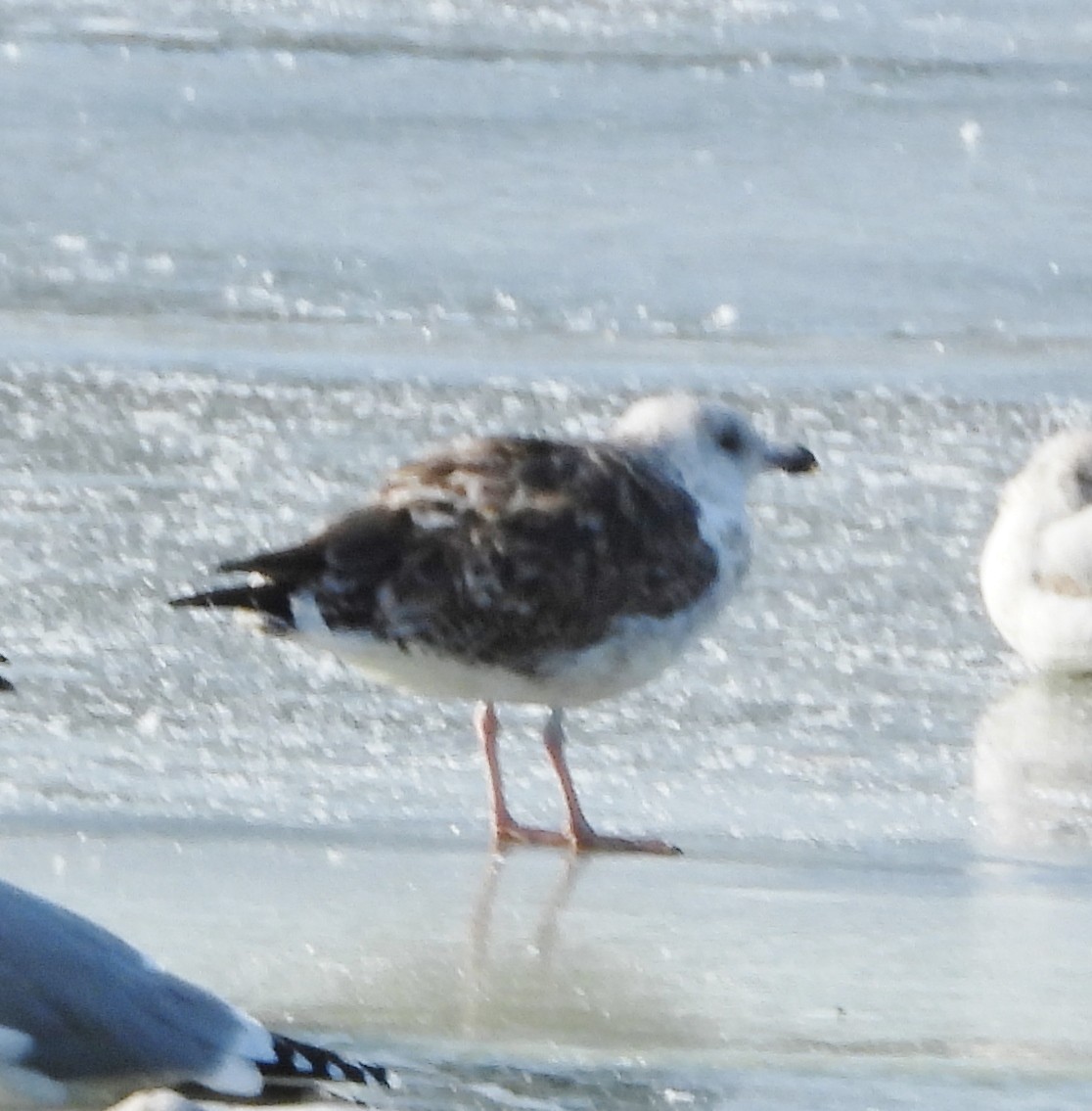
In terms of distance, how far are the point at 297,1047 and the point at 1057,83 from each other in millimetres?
9522

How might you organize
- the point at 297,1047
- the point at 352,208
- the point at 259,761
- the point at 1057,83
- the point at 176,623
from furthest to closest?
the point at 1057,83 < the point at 352,208 < the point at 176,623 < the point at 259,761 < the point at 297,1047

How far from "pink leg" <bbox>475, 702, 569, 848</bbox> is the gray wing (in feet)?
5.24

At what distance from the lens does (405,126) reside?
11.5 m

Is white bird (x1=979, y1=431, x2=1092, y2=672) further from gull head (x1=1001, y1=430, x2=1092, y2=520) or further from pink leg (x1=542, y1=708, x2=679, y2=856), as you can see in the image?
pink leg (x1=542, y1=708, x2=679, y2=856)

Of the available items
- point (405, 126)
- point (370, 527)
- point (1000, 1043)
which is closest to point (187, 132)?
point (405, 126)

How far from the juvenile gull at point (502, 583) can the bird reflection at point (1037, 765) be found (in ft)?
2.00

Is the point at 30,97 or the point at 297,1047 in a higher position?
the point at 30,97

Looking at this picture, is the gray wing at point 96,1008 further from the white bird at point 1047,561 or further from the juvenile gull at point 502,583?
the white bird at point 1047,561

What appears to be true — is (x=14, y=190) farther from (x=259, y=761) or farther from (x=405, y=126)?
(x=259, y=761)

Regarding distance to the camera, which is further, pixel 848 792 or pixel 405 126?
pixel 405 126

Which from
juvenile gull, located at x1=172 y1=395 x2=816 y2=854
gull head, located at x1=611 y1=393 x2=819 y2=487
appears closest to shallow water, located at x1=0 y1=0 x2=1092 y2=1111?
juvenile gull, located at x1=172 y1=395 x2=816 y2=854

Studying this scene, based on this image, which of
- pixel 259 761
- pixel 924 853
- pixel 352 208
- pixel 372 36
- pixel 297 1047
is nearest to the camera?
pixel 297 1047

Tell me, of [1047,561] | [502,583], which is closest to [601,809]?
[502,583]

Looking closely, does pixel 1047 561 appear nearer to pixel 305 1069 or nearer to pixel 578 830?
pixel 578 830
